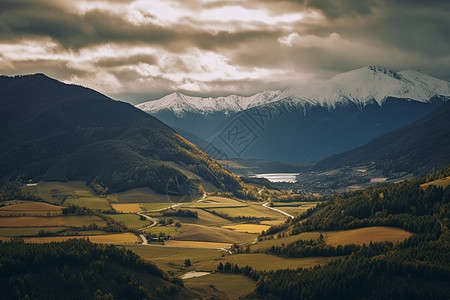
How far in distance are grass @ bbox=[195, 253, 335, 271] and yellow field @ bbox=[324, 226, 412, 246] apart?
35.3ft

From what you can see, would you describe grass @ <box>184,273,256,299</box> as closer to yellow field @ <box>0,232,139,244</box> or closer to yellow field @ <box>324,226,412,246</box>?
yellow field @ <box>324,226,412,246</box>

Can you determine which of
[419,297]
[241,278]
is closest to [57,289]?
[241,278]

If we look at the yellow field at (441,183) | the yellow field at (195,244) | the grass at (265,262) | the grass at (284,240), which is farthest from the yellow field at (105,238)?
the yellow field at (441,183)

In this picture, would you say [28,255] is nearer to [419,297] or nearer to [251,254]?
[251,254]

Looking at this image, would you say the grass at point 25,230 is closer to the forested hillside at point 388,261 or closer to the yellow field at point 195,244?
the yellow field at point 195,244

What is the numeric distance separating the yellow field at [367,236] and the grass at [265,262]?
10768mm

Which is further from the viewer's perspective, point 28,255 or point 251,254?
point 251,254

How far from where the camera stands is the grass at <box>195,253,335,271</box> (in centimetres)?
14512

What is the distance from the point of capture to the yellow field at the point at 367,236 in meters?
149

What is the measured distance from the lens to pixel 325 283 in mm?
123938

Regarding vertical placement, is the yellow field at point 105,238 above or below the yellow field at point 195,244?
above

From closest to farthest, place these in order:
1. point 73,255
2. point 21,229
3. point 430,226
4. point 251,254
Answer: point 73,255, point 430,226, point 251,254, point 21,229

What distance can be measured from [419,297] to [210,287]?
43301 millimetres

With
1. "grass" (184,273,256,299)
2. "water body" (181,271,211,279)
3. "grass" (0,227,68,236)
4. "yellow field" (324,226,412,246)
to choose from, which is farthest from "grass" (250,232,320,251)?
"grass" (0,227,68,236)
